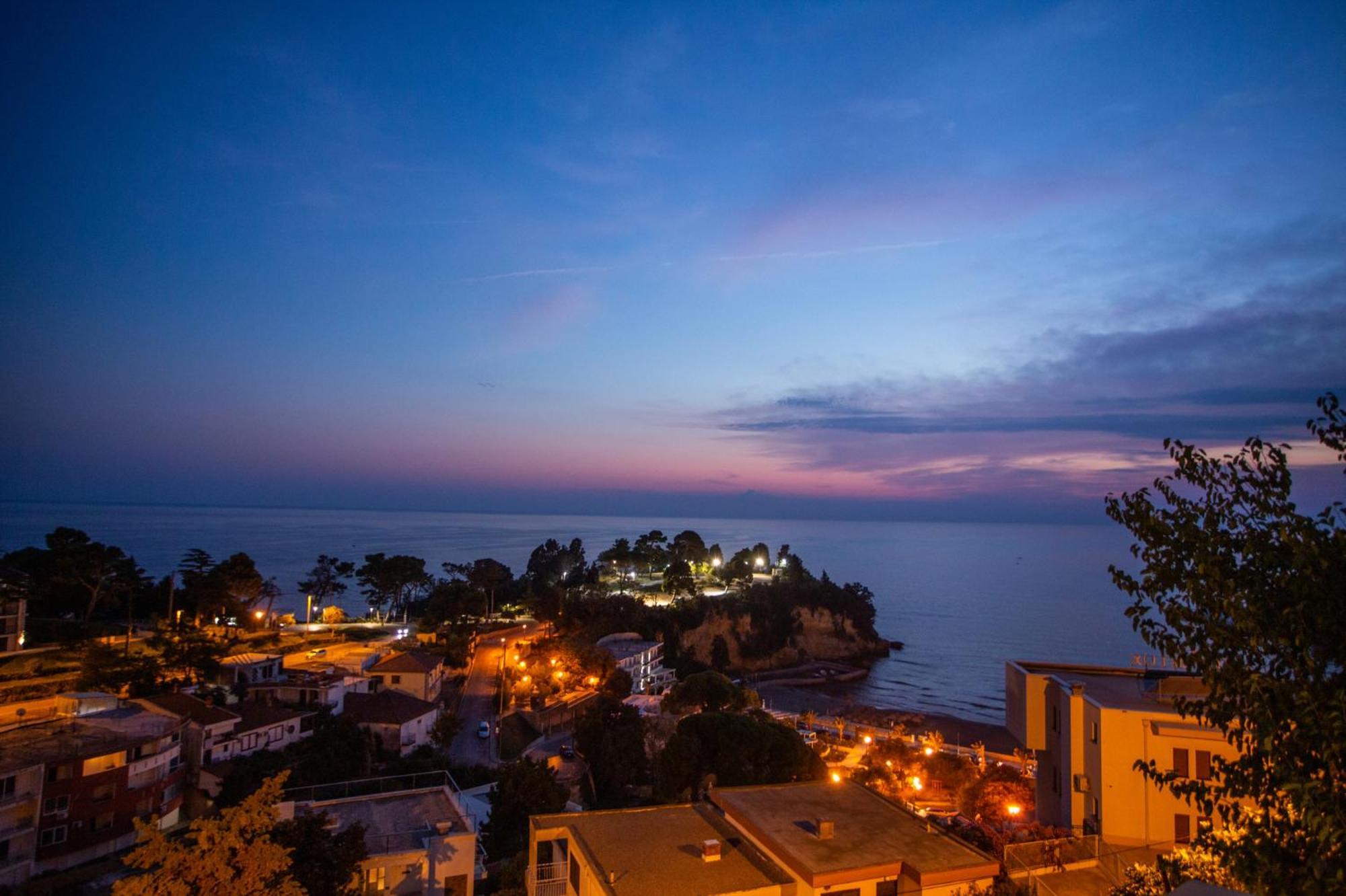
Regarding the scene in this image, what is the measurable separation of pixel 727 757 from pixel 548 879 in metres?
11.9

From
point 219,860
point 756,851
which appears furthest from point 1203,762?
point 219,860

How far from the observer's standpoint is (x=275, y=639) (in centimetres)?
3688

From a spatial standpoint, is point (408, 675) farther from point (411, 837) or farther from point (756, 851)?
point (756, 851)

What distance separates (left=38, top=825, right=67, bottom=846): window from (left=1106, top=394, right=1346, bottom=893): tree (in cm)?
2120

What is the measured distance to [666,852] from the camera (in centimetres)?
868

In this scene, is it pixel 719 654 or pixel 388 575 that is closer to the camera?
pixel 388 575

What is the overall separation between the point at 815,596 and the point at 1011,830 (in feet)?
170

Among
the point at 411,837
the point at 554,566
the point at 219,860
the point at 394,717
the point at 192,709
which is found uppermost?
the point at 219,860

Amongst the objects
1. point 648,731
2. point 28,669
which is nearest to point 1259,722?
point 648,731

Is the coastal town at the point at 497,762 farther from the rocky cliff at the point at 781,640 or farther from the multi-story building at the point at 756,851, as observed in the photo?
the rocky cliff at the point at 781,640

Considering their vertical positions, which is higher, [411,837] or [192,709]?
[411,837]

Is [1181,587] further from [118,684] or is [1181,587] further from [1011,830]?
[118,684]

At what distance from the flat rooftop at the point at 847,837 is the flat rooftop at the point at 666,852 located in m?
0.29

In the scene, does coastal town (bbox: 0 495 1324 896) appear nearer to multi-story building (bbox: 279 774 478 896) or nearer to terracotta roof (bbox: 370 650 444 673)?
multi-story building (bbox: 279 774 478 896)
